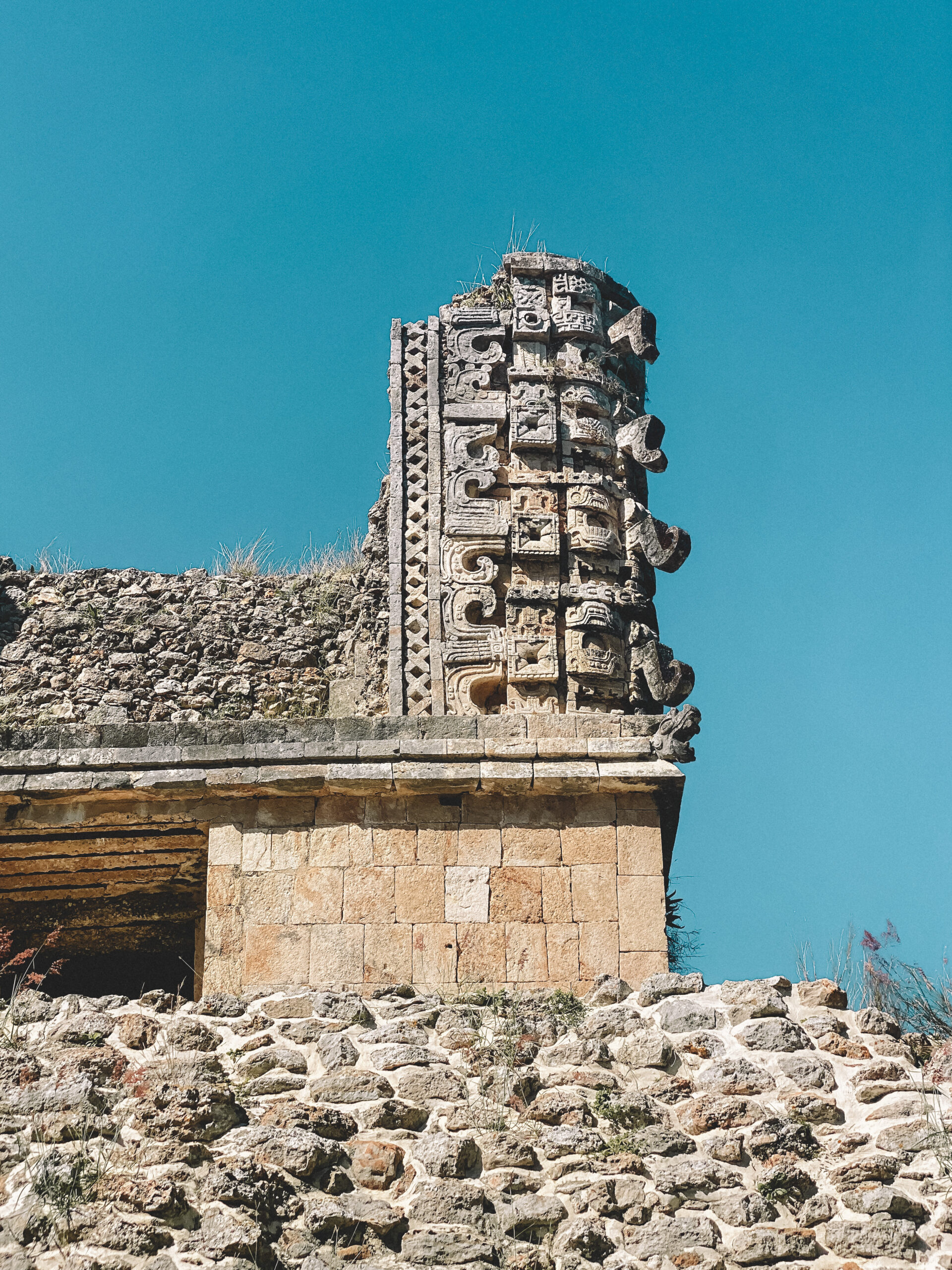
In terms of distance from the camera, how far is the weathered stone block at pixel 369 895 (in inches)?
359

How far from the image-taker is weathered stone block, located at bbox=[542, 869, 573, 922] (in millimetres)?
9156

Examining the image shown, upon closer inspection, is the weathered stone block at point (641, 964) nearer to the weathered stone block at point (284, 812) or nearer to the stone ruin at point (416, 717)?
the stone ruin at point (416, 717)

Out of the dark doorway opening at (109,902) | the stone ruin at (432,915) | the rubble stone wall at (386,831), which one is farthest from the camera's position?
the dark doorway opening at (109,902)

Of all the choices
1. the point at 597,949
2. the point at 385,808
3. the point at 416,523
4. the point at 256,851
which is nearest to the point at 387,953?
the point at 385,808

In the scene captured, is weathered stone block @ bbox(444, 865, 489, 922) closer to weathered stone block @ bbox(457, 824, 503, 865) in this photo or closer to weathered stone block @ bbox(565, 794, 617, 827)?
weathered stone block @ bbox(457, 824, 503, 865)

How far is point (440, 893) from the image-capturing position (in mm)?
9188

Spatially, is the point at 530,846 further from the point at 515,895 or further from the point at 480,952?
the point at 480,952

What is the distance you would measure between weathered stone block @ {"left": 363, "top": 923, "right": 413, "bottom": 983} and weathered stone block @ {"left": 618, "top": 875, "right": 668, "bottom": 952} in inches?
46.5

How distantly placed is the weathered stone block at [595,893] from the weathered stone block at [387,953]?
95cm

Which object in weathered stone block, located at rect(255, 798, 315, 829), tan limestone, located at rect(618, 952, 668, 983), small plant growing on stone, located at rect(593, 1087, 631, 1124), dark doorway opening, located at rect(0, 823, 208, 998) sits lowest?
small plant growing on stone, located at rect(593, 1087, 631, 1124)

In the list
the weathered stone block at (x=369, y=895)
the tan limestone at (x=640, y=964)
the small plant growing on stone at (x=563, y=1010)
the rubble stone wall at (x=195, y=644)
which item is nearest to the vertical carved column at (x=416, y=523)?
the rubble stone wall at (x=195, y=644)

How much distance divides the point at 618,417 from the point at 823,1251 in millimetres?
6317

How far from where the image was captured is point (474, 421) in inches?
436

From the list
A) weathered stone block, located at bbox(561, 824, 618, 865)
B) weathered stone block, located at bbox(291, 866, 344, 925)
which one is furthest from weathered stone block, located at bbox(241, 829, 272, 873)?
weathered stone block, located at bbox(561, 824, 618, 865)
